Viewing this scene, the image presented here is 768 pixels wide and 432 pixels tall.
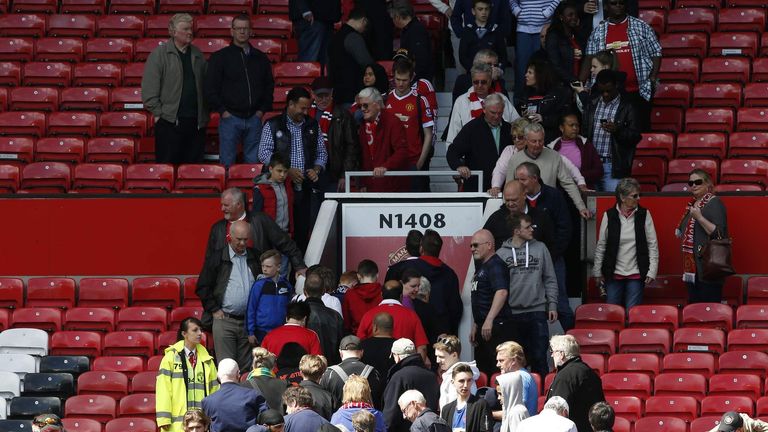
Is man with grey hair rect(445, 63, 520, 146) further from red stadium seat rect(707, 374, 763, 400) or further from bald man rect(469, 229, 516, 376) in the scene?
red stadium seat rect(707, 374, 763, 400)

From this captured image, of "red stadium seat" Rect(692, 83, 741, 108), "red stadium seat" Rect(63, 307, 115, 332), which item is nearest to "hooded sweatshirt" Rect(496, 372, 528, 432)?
"red stadium seat" Rect(63, 307, 115, 332)

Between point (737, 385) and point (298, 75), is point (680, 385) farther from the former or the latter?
point (298, 75)

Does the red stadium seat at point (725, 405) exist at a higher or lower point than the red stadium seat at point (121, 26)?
lower

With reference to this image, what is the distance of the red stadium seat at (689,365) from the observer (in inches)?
607

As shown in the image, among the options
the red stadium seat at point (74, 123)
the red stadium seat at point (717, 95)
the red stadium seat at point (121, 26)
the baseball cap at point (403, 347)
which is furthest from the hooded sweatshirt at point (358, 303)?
the red stadium seat at point (121, 26)

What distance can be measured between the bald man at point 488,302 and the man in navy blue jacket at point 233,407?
274cm

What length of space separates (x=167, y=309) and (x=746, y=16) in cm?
722

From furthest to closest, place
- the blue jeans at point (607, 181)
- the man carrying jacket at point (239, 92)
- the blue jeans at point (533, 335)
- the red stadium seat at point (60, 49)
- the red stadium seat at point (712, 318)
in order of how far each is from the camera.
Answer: the red stadium seat at point (60, 49)
the man carrying jacket at point (239, 92)
the blue jeans at point (607, 181)
the red stadium seat at point (712, 318)
the blue jeans at point (533, 335)

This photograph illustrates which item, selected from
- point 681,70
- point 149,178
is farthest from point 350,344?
point 681,70

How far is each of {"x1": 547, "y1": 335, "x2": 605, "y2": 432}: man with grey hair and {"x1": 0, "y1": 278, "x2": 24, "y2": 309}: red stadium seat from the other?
6412mm

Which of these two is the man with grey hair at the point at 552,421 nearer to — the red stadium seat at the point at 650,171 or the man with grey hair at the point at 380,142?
the man with grey hair at the point at 380,142

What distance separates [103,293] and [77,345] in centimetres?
105

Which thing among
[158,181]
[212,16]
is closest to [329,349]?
[158,181]

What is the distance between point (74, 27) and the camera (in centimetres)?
2106
